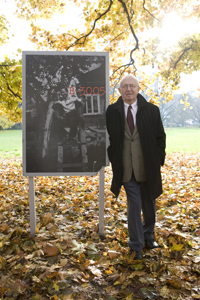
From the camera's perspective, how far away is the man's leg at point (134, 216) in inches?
116

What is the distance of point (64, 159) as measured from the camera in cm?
348

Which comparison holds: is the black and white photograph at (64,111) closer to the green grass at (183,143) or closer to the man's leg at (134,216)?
the man's leg at (134,216)

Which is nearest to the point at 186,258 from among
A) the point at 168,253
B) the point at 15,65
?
the point at 168,253

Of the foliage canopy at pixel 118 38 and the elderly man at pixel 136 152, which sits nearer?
the elderly man at pixel 136 152

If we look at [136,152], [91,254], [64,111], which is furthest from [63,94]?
[91,254]

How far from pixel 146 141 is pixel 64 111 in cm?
115

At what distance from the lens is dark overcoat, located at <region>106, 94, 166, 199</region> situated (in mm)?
2941

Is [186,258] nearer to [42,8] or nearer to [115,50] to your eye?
[115,50]

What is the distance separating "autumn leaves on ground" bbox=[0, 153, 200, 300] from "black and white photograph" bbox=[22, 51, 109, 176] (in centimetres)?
89

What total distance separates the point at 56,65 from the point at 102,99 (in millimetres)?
718

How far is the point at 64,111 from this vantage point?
3.41 m

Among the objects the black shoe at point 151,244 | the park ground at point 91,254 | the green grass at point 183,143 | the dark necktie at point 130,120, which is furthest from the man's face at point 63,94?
the green grass at point 183,143

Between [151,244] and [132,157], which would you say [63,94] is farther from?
[151,244]

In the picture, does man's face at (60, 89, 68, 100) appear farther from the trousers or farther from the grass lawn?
the grass lawn
